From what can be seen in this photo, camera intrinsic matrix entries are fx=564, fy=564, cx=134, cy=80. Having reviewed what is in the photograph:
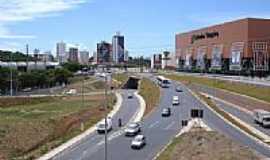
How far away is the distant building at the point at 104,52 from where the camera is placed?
3441cm

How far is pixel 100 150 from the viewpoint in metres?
43.4

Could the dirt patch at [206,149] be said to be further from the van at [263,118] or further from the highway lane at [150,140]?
the van at [263,118]

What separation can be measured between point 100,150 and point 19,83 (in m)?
86.0

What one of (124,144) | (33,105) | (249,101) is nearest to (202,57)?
(33,105)

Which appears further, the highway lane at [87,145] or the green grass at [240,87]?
the green grass at [240,87]

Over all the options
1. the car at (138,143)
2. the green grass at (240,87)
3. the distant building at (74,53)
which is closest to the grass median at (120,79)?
the distant building at (74,53)

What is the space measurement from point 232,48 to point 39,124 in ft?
241

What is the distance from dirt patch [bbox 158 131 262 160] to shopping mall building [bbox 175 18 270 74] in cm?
7316

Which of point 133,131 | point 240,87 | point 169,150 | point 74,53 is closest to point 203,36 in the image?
point 74,53

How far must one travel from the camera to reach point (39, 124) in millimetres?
66062

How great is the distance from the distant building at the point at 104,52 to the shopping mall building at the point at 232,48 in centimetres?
8399

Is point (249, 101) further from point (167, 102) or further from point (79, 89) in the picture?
point (79, 89)

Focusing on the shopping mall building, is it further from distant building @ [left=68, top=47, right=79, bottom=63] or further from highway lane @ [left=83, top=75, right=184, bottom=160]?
highway lane @ [left=83, top=75, right=184, bottom=160]

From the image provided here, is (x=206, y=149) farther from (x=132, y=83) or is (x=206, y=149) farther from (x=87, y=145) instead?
(x=132, y=83)
